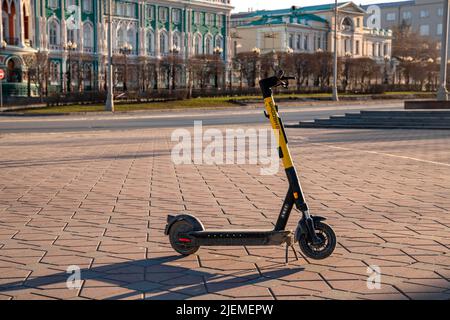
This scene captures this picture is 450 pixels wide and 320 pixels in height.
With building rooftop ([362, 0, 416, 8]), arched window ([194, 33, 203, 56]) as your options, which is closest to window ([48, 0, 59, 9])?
arched window ([194, 33, 203, 56])

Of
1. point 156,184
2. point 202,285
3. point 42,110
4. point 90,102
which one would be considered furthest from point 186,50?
point 202,285

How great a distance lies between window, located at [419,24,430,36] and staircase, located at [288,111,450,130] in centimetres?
10190

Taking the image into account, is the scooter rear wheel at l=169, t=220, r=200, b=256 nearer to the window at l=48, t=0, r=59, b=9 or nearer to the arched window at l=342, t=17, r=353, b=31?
the window at l=48, t=0, r=59, b=9

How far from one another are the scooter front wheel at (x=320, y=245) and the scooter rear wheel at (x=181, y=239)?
0.98 meters

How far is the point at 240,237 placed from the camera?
5230 millimetres

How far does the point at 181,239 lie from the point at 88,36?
212 feet

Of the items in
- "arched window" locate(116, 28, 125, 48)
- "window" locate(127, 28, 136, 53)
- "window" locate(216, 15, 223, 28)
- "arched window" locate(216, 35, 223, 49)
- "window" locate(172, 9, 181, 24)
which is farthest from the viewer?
"arched window" locate(216, 35, 223, 49)

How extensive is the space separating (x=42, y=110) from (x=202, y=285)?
122ft

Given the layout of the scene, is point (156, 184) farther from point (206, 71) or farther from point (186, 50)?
point (186, 50)

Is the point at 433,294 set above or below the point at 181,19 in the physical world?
below

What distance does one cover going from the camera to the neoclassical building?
55344 millimetres

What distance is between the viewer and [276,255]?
5484 millimetres

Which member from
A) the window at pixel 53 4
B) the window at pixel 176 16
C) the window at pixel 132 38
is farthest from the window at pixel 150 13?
the window at pixel 53 4

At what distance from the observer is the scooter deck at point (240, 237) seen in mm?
5188
